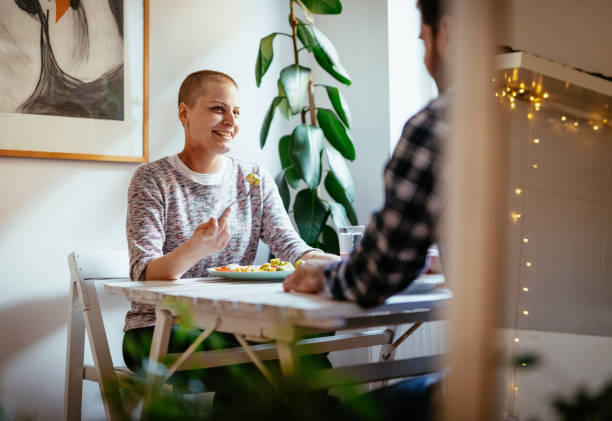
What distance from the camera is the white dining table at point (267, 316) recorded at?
3.42 ft

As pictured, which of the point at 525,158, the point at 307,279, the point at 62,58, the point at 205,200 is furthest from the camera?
the point at 62,58

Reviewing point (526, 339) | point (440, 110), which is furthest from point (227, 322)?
point (526, 339)

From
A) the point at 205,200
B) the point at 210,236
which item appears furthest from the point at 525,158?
the point at 210,236

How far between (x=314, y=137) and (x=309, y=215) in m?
0.33

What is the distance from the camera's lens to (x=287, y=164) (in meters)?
2.92

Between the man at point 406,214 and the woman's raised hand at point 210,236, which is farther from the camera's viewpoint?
the woman's raised hand at point 210,236

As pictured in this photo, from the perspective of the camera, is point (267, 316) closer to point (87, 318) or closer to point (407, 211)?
point (407, 211)

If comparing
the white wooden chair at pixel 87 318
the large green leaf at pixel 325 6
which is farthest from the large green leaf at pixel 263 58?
the white wooden chair at pixel 87 318

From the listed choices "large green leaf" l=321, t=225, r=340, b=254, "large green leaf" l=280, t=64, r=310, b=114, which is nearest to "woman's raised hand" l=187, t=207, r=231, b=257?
"large green leaf" l=280, t=64, r=310, b=114

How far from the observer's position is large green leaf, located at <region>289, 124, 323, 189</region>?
257 centimetres

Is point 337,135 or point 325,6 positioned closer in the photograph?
point 325,6

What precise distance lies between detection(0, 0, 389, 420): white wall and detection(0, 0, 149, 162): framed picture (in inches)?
2.6

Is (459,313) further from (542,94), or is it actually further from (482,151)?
(542,94)

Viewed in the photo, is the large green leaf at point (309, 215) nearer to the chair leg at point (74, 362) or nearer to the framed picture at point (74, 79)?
the framed picture at point (74, 79)
